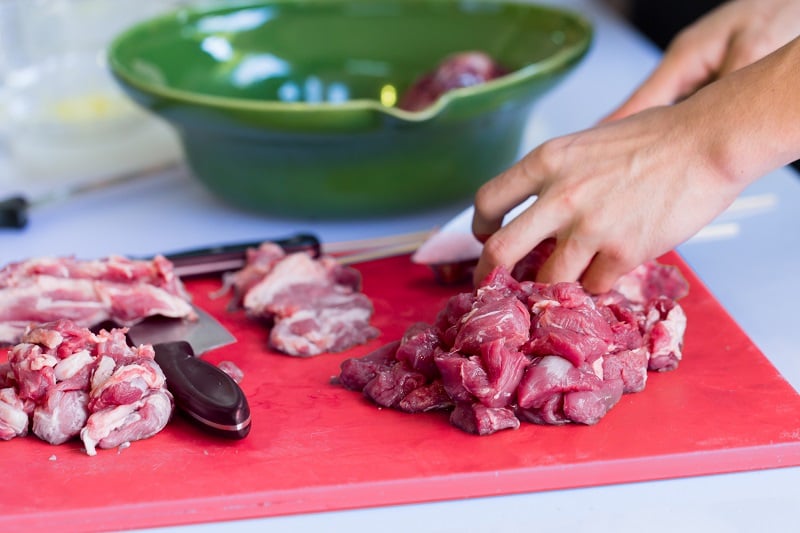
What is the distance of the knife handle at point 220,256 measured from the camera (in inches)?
91.3

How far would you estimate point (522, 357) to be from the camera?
67.8 inches

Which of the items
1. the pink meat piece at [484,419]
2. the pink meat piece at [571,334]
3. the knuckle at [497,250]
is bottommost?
the pink meat piece at [484,419]

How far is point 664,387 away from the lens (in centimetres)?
183

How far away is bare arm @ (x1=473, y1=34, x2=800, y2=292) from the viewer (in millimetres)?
A: 1736

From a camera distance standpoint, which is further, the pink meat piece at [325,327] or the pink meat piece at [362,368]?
the pink meat piece at [325,327]

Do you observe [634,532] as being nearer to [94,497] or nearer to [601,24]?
[94,497]

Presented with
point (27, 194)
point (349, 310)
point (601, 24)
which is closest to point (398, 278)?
point (349, 310)

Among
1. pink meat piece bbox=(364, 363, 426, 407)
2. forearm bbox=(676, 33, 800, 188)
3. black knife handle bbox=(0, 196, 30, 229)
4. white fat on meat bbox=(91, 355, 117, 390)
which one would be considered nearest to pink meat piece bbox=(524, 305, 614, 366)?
pink meat piece bbox=(364, 363, 426, 407)

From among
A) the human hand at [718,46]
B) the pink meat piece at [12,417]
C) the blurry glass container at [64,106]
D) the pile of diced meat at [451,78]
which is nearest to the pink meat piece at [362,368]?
the pink meat piece at [12,417]

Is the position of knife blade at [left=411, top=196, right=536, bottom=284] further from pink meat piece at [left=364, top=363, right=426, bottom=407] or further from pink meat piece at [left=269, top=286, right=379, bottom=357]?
pink meat piece at [left=364, top=363, right=426, bottom=407]

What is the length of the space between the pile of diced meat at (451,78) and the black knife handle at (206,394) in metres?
1.30

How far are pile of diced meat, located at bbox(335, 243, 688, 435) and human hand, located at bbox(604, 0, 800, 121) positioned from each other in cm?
69

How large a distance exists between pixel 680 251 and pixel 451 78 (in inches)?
32.1

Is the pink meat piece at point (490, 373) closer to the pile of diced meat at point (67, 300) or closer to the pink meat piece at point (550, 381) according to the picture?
the pink meat piece at point (550, 381)
